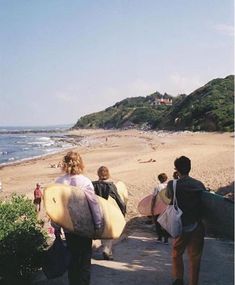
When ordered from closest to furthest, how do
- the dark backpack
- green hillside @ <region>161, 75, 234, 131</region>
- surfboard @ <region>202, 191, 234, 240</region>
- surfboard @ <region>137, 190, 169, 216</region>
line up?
surfboard @ <region>202, 191, 234, 240</region>, the dark backpack, surfboard @ <region>137, 190, 169, 216</region>, green hillside @ <region>161, 75, 234, 131</region>

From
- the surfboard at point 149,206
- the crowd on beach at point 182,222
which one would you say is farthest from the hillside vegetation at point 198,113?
the crowd on beach at point 182,222

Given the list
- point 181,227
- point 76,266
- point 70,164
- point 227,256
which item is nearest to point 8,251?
point 76,266

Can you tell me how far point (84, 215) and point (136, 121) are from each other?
108638 mm

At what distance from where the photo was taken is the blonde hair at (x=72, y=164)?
4918mm

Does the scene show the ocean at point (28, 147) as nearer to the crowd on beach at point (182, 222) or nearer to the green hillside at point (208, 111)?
the green hillside at point (208, 111)

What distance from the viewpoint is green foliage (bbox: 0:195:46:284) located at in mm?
4926

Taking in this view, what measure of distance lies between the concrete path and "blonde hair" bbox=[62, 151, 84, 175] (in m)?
1.45

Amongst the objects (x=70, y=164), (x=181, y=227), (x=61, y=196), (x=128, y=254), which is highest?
(x=70, y=164)

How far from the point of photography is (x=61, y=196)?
4973 mm

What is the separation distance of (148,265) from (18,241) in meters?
1.94

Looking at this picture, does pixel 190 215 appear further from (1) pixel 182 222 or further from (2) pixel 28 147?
(2) pixel 28 147

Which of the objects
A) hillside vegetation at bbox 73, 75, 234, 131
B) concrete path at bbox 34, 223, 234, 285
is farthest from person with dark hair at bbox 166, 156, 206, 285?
hillside vegetation at bbox 73, 75, 234, 131

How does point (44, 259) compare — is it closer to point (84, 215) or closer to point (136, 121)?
point (84, 215)

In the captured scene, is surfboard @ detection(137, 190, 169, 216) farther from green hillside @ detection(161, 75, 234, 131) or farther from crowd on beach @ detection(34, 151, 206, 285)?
green hillside @ detection(161, 75, 234, 131)
